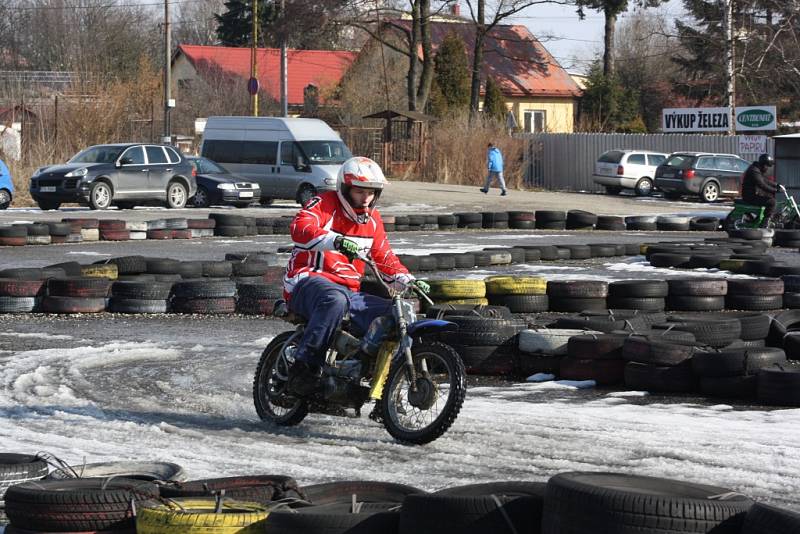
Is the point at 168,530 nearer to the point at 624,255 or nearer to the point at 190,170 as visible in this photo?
the point at 624,255

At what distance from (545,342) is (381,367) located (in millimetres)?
2549

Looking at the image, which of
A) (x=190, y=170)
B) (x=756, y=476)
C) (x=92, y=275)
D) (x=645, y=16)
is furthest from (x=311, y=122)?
(x=645, y=16)

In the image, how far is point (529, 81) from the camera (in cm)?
6962

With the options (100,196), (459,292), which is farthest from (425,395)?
(100,196)

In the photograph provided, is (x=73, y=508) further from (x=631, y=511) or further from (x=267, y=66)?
(x=267, y=66)

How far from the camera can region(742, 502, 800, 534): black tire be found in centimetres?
407

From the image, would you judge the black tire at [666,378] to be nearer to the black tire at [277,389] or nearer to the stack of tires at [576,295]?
the black tire at [277,389]

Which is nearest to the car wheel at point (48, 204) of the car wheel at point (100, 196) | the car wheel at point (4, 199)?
the car wheel at point (4, 199)

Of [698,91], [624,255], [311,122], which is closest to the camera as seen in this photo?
[624,255]

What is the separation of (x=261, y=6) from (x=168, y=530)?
232ft

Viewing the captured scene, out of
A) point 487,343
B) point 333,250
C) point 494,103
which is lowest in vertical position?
point 487,343

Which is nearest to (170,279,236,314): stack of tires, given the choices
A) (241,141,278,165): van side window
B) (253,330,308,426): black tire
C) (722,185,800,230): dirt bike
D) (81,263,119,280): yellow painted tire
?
(81,263,119,280): yellow painted tire

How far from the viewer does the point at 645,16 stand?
9644 centimetres

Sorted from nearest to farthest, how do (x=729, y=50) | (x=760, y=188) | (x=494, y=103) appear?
(x=760, y=188)
(x=729, y=50)
(x=494, y=103)
